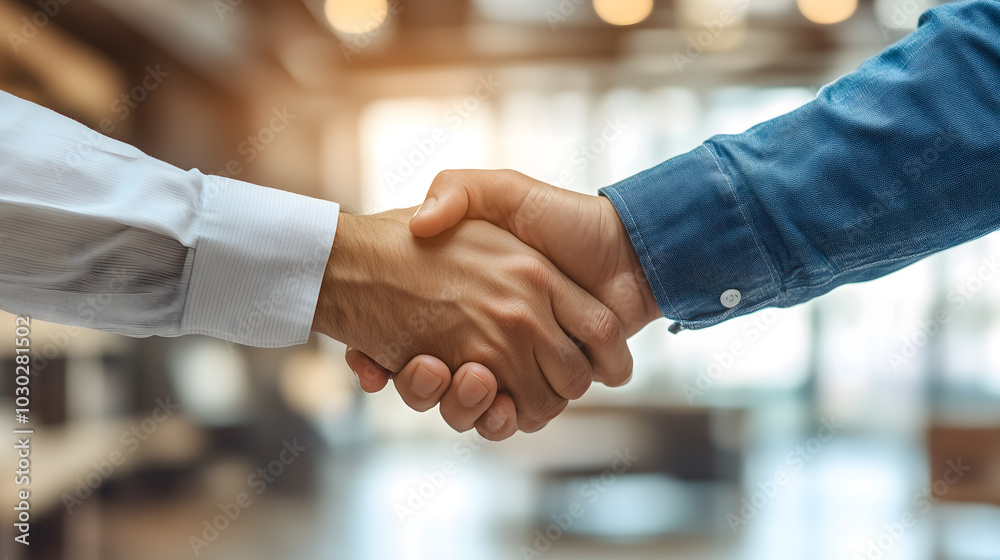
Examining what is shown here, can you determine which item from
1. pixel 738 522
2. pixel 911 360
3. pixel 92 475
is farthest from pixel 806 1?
pixel 92 475

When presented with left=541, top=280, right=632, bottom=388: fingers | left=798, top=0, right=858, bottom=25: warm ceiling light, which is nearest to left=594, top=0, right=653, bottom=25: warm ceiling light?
left=798, top=0, right=858, bottom=25: warm ceiling light

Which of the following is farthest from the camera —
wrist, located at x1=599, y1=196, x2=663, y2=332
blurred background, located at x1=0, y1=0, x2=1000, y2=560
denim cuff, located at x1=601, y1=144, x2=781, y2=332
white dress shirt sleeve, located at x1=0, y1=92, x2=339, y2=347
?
blurred background, located at x1=0, y1=0, x2=1000, y2=560

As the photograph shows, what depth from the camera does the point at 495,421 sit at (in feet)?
3.68

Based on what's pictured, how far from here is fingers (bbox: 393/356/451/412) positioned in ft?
3.44

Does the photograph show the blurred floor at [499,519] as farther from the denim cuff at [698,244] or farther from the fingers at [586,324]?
the denim cuff at [698,244]

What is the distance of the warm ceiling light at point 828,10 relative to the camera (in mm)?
3387

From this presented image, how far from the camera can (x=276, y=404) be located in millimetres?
3148

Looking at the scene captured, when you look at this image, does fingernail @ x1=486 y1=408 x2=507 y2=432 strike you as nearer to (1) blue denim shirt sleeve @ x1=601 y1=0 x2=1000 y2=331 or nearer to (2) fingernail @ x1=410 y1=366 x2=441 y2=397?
(2) fingernail @ x1=410 y1=366 x2=441 y2=397

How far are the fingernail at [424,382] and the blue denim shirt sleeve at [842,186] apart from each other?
43 cm

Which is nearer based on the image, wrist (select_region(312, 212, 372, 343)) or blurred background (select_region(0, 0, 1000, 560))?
wrist (select_region(312, 212, 372, 343))

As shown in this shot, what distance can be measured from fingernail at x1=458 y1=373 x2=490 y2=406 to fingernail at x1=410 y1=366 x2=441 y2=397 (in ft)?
0.15

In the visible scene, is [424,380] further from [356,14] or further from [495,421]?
[356,14]

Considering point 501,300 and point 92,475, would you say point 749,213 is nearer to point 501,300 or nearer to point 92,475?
point 501,300

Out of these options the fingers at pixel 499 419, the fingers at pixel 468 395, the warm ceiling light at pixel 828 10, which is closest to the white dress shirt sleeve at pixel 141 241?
the fingers at pixel 468 395
